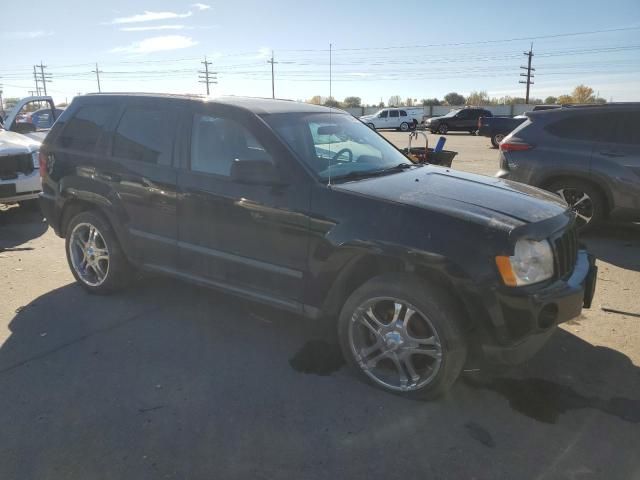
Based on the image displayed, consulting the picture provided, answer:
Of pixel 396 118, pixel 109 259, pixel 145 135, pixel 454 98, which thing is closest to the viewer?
pixel 145 135

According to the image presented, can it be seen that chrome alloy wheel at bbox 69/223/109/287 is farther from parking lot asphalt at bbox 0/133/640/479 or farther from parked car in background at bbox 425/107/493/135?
parked car in background at bbox 425/107/493/135

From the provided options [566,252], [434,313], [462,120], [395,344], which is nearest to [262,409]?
[395,344]

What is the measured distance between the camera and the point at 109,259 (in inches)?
182

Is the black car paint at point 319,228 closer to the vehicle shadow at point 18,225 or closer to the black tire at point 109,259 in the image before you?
the black tire at point 109,259

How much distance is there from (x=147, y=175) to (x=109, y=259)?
97 centimetres

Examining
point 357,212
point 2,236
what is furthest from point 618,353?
point 2,236

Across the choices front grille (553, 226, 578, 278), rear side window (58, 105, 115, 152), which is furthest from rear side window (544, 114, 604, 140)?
rear side window (58, 105, 115, 152)

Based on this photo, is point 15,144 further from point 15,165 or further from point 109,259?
point 109,259

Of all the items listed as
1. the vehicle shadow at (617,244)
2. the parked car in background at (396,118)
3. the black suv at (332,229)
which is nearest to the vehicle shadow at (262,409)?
the black suv at (332,229)

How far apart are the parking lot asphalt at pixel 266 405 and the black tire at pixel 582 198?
225 cm

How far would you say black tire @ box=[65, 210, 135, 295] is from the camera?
15.1 ft

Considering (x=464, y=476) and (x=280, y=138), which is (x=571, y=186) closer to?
(x=280, y=138)

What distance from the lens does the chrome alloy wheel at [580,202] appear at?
6.59 metres

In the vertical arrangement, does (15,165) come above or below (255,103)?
below
